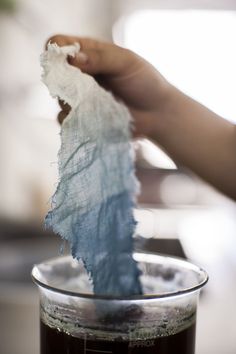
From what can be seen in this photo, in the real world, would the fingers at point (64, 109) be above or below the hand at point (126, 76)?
below

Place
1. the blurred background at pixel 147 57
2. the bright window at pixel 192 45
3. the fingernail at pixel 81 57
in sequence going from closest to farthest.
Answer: the fingernail at pixel 81 57, the blurred background at pixel 147 57, the bright window at pixel 192 45

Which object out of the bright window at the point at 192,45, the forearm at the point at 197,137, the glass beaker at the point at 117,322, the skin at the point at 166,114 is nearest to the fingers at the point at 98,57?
the skin at the point at 166,114

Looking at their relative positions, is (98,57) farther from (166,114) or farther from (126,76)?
(166,114)

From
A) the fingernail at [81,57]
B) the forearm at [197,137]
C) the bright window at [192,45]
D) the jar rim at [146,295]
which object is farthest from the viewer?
the bright window at [192,45]

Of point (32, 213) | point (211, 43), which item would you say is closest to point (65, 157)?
point (32, 213)

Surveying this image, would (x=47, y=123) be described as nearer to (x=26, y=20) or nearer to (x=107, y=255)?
(x=26, y=20)

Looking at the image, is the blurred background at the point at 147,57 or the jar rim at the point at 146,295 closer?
the jar rim at the point at 146,295

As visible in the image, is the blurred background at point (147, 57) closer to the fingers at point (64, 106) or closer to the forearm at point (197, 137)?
the forearm at point (197, 137)

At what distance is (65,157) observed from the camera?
21.5 inches

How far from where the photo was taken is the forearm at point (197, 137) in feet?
2.43

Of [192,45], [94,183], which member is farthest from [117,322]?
[192,45]

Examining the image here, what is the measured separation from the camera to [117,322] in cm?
50

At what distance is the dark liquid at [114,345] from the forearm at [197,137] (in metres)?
0.28

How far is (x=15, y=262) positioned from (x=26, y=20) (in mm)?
1131
